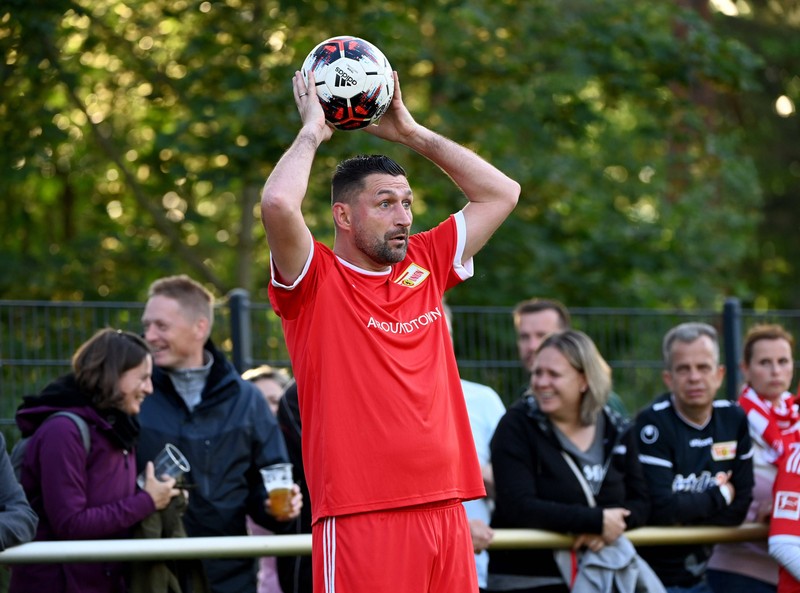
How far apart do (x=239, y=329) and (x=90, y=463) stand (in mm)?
2557

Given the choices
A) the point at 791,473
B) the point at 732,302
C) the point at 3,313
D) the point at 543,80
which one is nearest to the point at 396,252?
the point at 791,473

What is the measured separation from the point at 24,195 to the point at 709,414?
39.8ft

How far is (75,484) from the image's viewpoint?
5.89m

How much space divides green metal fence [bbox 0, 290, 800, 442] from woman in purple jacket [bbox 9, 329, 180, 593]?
68.5 inches

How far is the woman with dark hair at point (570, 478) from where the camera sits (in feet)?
21.3

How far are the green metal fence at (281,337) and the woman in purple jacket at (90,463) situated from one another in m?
1.74

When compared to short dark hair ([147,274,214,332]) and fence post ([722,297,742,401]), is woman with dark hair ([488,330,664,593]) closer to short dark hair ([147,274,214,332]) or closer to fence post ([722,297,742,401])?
short dark hair ([147,274,214,332])

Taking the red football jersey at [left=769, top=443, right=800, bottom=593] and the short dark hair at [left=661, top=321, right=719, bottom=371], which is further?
the short dark hair at [left=661, top=321, right=719, bottom=371]

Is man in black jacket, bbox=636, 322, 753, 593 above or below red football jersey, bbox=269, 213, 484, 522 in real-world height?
below

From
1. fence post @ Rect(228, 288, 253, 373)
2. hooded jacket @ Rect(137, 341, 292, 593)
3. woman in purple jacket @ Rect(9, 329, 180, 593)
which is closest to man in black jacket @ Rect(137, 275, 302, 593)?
hooded jacket @ Rect(137, 341, 292, 593)

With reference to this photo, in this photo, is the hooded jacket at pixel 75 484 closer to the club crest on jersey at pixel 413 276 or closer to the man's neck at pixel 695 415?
the club crest on jersey at pixel 413 276

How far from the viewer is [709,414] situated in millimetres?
7203

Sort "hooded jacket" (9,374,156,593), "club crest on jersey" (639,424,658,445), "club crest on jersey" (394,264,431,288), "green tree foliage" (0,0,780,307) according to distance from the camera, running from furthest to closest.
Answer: "green tree foliage" (0,0,780,307) → "club crest on jersey" (639,424,658,445) → "hooded jacket" (9,374,156,593) → "club crest on jersey" (394,264,431,288)

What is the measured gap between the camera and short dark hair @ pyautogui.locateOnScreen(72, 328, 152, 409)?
6.02 meters
